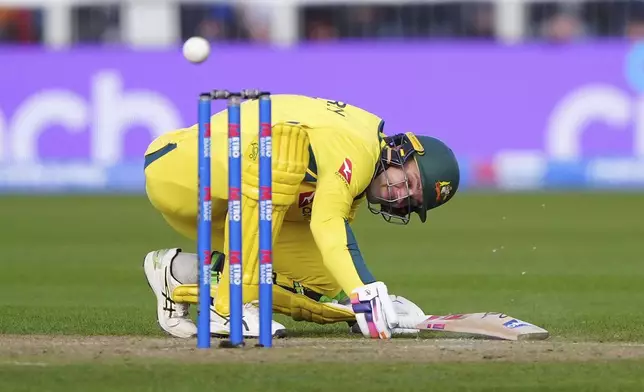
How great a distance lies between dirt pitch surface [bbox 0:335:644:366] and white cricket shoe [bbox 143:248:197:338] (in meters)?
0.17

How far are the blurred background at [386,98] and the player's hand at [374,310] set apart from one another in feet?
45.0

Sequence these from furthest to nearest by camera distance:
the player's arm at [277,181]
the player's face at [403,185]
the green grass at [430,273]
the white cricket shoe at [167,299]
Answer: the white cricket shoe at [167,299] < the player's face at [403,185] < the player's arm at [277,181] < the green grass at [430,273]

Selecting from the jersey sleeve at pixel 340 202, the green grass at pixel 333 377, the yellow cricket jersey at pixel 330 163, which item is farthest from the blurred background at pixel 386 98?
the green grass at pixel 333 377

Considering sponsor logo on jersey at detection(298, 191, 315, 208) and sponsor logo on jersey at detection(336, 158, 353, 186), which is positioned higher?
sponsor logo on jersey at detection(336, 158, 353, 186)

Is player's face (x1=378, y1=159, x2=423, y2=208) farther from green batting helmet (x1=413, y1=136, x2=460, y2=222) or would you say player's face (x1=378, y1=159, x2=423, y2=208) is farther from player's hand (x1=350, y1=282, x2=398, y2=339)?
player's hand (x1=350, y1=282, x2=398, y2=339)

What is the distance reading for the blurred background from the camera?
20797 millimetres

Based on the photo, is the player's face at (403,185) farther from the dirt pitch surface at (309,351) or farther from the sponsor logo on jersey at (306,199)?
the dirt pitch surface at (309,351)

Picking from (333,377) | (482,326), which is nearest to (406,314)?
(482,326)

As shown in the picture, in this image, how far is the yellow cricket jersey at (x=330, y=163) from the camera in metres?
7.16

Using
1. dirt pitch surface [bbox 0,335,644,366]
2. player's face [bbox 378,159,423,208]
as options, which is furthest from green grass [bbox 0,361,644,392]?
player's face [bbox 378,159,423,208]

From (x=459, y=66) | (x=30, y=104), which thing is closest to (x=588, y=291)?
(x=459, y=66)

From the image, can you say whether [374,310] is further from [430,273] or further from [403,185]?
[430,273]

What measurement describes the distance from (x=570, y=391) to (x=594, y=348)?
1311 mm

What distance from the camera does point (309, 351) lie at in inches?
275
